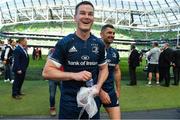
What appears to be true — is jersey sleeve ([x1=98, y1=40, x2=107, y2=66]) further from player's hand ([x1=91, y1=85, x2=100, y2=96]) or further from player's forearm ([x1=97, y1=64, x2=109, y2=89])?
player's hand ([x1=91, y1=85, x2=100, y2=96])

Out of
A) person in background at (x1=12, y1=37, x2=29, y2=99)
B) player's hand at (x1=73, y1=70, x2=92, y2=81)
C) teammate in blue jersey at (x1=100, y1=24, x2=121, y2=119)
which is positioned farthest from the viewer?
person in background at (x1=12, y1=37, x2=29, y2=99)

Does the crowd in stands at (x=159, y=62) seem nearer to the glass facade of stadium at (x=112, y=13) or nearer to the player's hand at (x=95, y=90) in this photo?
the player's hand at (x=95, y=90)

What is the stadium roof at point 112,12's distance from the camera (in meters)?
93.8

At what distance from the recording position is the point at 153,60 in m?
18.6

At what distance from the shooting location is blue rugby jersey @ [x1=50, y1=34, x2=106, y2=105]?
4.39 metres

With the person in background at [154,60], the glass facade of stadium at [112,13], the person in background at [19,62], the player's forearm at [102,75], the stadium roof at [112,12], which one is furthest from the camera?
the stadium roof at [112,12]

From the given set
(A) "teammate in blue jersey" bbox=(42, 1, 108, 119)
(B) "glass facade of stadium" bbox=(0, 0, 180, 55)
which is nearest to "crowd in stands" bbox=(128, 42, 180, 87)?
(A) "teammate in blue jersey" bbox=(42, 1, 108, 119)

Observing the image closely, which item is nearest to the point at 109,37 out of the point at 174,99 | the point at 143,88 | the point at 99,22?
the point at 174,99

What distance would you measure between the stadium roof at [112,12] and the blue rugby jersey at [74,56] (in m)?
87.4

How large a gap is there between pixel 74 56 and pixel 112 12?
92674mm

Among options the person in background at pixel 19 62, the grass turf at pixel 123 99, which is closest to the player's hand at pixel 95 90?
the grass turf at pixel 123 99

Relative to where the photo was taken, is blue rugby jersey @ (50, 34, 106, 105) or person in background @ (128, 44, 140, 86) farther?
person in background @ (128, 44, 140, 86)

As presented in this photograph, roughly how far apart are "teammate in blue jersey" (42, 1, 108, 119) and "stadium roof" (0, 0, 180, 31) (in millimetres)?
87383

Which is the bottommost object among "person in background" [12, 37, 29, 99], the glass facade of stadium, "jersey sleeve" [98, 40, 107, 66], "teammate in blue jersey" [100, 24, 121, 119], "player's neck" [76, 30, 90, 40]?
the glass facade of stadium
